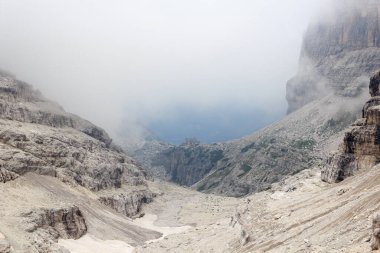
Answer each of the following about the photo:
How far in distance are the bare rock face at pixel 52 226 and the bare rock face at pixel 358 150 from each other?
180ft

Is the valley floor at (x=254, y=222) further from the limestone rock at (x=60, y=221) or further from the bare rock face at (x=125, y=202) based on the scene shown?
the bare rock face at (x=125, y=202)

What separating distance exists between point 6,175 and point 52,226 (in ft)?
63.8

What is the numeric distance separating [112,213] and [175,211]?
52142mm

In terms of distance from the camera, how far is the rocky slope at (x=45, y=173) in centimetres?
9144

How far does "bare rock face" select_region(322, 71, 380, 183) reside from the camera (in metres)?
99.4

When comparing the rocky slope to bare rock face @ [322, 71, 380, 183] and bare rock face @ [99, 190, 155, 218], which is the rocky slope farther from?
bare rock face @ [322, 71, 380, 183]

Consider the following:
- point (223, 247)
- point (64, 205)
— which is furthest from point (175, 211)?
point (223, 247)

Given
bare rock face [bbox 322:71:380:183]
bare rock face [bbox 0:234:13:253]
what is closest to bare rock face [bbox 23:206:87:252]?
bare rock face [bbox 0:234:13:253]

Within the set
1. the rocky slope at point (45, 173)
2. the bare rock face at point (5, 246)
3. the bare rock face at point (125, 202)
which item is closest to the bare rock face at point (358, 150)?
the rocky slope at point (45, 173)

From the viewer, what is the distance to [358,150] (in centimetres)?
10338

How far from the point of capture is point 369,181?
238 ft

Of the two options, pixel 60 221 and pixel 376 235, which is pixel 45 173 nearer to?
pixel 60 221

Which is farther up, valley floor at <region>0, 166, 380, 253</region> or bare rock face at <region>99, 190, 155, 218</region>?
valley floor at <region>0, 166, 380, 253</region>

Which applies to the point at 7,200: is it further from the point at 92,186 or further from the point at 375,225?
the point at 375,225
